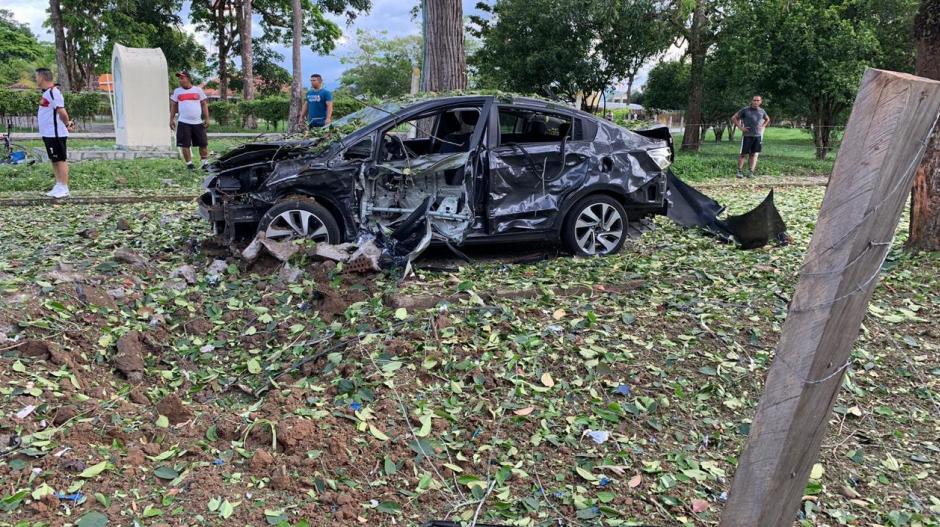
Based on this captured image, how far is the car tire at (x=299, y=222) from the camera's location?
20.6 ft

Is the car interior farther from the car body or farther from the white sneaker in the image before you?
the white sneaker

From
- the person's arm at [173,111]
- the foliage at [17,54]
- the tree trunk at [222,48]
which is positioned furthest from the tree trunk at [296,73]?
the foliage at [17,54]

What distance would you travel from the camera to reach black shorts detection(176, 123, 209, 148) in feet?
40.9

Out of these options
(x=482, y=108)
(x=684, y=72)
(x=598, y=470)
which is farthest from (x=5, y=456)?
(x=684, y=72)

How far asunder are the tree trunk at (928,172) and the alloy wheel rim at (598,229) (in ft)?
8.86

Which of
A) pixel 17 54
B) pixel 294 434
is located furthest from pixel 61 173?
pixel 17 54

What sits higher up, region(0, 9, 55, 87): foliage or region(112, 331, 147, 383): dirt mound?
region(0, 9, 55, 87): foliage

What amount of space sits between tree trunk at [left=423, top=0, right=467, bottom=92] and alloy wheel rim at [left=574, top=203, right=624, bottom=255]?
4.86 m

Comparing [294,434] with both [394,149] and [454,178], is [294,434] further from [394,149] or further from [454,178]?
[394,149]

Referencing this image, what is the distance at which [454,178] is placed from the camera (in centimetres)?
662

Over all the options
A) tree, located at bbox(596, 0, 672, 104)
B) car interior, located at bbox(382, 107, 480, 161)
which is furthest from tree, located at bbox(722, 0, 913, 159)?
car interior, located at bbox(382, 107, 480, 161)

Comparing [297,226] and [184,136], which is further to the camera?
[184,136]

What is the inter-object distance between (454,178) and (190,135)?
7.86 metres

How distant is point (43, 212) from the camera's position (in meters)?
9.13
